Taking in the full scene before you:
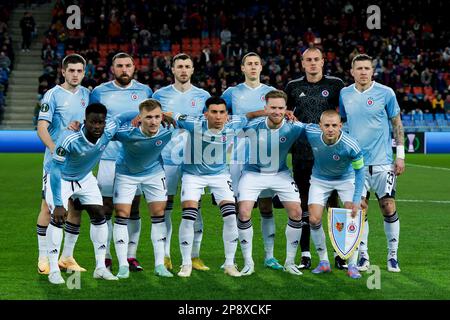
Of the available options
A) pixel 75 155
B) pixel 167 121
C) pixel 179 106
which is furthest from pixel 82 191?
pixel 179 106

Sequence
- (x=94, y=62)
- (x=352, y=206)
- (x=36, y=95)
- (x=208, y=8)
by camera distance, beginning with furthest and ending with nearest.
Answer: (x=208, y=8), (x=36, y=95), (x=94, y=62), (x=352, y=206)

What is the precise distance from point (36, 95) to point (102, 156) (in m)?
24.7

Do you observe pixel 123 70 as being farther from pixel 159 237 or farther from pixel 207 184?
pixel 159 237

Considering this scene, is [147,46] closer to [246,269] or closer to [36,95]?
[36,95]

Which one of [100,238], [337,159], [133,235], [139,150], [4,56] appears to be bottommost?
[133,235]

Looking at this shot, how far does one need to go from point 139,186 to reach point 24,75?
26.1 m

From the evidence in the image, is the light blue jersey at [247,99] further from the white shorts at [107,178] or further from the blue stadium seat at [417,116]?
the blue stadium seat at [417,116]

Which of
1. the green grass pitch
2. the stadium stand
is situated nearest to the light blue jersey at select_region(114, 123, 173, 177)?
the green grass pitch

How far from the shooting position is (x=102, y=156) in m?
9.17

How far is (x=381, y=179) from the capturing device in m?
8.98

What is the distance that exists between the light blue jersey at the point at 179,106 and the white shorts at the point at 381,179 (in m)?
1.98

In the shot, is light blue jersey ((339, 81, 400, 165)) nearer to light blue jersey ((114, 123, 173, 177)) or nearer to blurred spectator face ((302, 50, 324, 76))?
blurred spectator face ((302, 50, 324, 76))

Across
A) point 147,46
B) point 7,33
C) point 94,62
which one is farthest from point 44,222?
point 7,33

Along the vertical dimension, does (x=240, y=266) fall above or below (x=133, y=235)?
below
